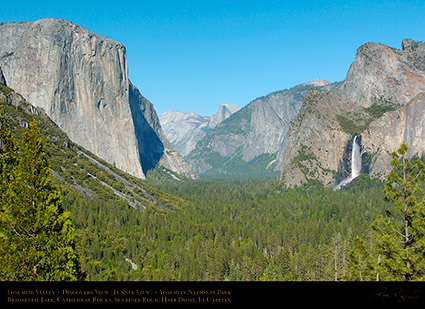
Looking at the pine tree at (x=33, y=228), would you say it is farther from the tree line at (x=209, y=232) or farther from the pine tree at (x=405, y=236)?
the pine tree at (x=405, y=236)

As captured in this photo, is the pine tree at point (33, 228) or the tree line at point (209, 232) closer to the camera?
the pine tree at point (33, 228)

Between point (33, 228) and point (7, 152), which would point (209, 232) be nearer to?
point (7, 152)

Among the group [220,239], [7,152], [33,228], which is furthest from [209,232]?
[33,228]

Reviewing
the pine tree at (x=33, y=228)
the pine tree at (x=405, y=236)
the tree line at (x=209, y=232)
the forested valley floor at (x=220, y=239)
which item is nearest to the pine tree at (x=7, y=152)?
the tree line at (x=209, y=232)
